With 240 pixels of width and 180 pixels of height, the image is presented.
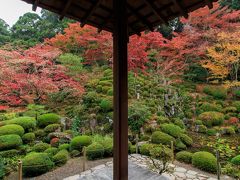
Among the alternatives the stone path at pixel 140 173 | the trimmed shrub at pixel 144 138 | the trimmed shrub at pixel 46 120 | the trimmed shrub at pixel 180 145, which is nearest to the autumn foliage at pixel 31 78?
the trimmed shrub at pixel 46 120

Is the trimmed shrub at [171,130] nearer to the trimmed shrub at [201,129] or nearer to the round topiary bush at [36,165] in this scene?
the trimmed shrub at [201,129]

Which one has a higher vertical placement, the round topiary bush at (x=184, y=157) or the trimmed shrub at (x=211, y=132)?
the trimmed shrub at (x=211, y=132)

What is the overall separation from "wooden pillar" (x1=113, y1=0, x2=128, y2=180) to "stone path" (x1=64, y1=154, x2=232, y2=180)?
3.22 feet

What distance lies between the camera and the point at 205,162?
19.1 feet

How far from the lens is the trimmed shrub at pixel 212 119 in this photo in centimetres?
947

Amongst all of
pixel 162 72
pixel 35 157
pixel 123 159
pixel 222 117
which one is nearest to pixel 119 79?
pixel 123 159

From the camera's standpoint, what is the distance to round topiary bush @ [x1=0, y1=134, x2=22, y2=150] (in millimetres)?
6480

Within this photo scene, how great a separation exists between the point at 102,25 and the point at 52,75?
7.73 meters

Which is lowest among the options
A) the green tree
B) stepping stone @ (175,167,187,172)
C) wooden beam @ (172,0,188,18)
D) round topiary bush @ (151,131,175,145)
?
stepping stone @ (175,167,187,172)

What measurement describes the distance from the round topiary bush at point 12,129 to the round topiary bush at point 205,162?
5873 mm

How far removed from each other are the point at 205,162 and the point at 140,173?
120 inches

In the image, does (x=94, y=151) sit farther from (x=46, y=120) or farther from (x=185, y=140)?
(x=185, y=140)

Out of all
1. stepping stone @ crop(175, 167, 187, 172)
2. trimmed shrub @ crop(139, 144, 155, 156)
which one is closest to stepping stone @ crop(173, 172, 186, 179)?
stepping stone @ crop(175, 167, 187, 172)

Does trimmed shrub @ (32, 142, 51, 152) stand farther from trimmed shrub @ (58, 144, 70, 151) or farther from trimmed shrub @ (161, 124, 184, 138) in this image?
trimmed shrub @ (161, 124, 184, 138)
